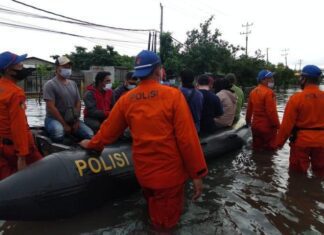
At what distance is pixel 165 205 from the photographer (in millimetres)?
3713

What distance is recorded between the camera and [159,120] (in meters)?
3.50

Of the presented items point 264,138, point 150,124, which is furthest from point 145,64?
point 264,138

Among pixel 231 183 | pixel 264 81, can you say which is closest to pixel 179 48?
pixel 264 81

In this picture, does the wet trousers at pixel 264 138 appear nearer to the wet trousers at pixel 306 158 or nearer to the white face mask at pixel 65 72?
the wet trousers at pixel 306 158

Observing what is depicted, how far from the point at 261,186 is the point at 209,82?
7.54 feet

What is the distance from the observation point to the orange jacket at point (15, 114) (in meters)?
4.19

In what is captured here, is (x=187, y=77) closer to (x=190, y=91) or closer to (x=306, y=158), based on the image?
(x=190, y=91)

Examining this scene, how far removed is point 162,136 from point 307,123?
9.41ft

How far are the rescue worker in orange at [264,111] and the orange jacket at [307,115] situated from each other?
2230mm

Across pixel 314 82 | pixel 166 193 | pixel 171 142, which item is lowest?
pixel 166 193

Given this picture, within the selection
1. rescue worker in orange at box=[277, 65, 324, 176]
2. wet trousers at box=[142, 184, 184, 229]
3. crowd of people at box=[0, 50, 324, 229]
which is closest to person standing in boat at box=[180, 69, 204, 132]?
crowd of people at box=[0, 50, 324, 229]

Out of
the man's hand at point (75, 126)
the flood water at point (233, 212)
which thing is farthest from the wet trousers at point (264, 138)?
the man's hand at point (75, 126)

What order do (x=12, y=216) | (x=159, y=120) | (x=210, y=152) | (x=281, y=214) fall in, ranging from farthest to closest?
1. (x=210, y=152)
2. (x=281, y=214)
3. (x=12, y=216)
4. (x=159, y=120)

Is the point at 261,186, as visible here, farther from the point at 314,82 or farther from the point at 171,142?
the point at 171,142
